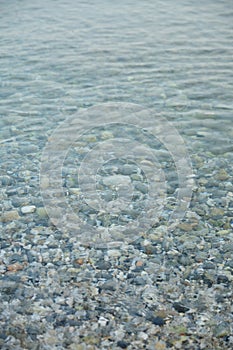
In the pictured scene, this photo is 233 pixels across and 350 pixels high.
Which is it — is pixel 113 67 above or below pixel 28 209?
above

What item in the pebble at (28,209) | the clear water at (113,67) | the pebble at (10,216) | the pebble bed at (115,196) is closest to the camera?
the pebble bed at (115,196)

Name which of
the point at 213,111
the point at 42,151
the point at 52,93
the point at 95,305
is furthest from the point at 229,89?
the point at 95,305

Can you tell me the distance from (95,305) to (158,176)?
327 centimetres

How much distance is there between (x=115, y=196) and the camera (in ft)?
27.7

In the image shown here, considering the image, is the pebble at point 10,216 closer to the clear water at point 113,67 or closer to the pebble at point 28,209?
the pebble at point 28,209

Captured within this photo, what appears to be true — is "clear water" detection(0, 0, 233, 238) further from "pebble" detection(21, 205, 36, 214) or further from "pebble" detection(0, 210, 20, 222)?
"pebble" detection(0, 210, 20, 222)

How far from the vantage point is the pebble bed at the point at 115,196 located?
5.93 meters

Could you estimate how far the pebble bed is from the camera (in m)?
5.93

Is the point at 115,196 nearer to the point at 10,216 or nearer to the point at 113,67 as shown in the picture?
the point at 10,216

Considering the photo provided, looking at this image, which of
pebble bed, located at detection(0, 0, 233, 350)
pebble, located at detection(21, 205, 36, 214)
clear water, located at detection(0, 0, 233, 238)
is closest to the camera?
pebble bed, located at detection(0, 0, 233, 350)

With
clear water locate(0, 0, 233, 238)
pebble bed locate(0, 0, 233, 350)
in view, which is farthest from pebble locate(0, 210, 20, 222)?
clear water locate(0, 0, 233, 238)

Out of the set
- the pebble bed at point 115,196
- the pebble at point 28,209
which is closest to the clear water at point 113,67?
the pebble bed at point 115,196

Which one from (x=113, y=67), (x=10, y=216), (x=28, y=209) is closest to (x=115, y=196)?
(x=28, y=209)

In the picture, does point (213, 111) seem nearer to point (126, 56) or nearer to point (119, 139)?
point (119, 139)
